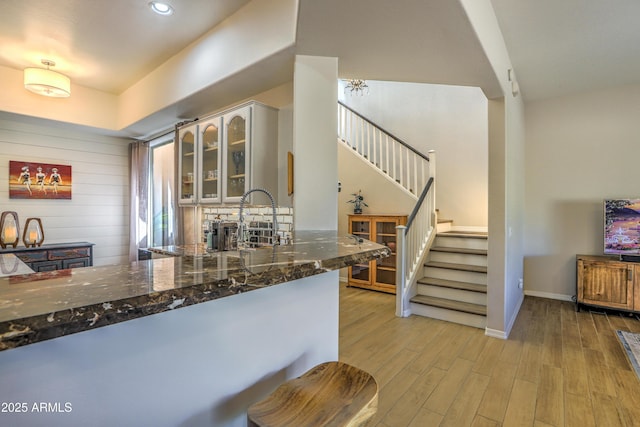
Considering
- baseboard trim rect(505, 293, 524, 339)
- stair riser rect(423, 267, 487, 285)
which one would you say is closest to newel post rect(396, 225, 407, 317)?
stair riser rect(423, 267, 487, 285)

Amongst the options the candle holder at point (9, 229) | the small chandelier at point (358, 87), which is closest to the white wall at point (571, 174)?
the small chandelier at point (358, 87)

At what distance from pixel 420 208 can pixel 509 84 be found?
1.74 m

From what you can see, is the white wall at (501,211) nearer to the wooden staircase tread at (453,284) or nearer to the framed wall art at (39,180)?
the wooden staircase tread at (453,284)

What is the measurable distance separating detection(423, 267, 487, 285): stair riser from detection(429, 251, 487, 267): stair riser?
0.24 meters

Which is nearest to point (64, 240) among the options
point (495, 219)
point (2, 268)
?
point (2, 268)

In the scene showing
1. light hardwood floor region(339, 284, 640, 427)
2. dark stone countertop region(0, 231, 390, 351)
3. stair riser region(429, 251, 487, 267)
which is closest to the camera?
dark stone countertop region(0, 231, 390, 351)

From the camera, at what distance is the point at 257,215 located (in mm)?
3152

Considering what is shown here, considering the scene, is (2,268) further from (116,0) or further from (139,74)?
(139,74)

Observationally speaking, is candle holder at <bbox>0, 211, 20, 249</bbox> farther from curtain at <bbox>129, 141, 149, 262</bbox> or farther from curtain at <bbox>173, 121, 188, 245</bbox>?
curtain at <bbox>173, 121, 188, 245</bbox>

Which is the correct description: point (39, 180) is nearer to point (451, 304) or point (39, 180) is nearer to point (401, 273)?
point (401, 273)

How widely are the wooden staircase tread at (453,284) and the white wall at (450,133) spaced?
1773 mm

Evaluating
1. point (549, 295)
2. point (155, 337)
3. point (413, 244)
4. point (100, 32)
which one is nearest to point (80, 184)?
point (100, 32)

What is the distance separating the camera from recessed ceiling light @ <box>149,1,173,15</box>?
96.8 inches

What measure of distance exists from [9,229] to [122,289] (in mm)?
4626
